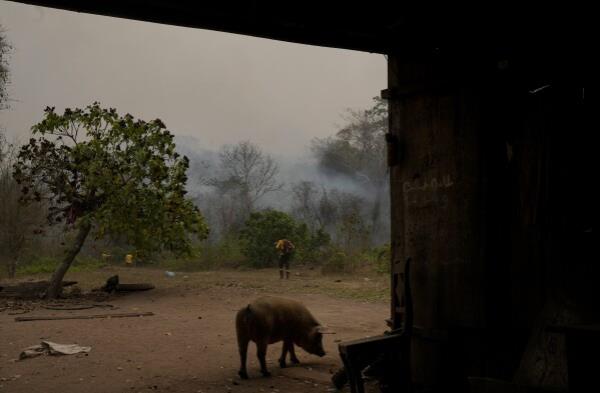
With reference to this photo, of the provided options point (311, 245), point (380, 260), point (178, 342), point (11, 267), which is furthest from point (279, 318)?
point (11, 267)

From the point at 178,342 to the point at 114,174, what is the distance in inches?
314

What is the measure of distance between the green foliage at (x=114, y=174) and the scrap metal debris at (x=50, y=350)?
7342 millimetres

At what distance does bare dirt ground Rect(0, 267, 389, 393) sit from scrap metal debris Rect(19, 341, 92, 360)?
16cm

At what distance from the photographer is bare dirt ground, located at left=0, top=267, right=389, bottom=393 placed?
6.70 metres

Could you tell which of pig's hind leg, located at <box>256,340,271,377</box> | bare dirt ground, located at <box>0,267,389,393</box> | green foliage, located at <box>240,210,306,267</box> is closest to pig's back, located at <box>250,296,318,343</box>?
pig's hind leg, located at <box>256,340,271,377</box>

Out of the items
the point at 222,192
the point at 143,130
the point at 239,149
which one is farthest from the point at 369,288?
the point at 239,149

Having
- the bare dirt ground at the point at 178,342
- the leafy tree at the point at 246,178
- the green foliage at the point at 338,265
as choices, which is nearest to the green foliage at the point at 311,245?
the green foliage at the point at 338,265

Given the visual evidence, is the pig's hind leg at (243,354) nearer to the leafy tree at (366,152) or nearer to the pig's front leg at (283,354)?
the pig's front leg at (283,354)

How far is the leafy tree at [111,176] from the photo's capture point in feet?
52.1

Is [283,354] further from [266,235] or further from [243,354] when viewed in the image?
[266,235]

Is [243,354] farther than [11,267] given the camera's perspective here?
No

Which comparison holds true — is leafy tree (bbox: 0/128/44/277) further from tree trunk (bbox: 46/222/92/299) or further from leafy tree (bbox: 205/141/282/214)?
leafy tree (bbox: 205/141/282/214)

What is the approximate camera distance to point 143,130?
16188 mm

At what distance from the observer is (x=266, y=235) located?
2605 centimetres
